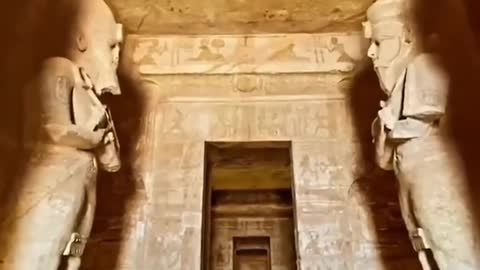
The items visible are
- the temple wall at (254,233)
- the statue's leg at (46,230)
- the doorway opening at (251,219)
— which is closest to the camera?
the statue's leg at (46,230)

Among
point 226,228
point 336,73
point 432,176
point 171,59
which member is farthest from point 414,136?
point 226,228

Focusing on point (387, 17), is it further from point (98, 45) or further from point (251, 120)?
point (98, 45)

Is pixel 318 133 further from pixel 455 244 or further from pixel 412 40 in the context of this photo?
pixel 455 244

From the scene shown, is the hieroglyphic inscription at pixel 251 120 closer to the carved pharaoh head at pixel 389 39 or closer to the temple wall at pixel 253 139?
the temple wall at pixel 253 139

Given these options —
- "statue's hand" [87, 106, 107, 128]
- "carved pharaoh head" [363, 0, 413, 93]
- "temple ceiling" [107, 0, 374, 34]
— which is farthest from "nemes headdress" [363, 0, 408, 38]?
"statue's hand" [87, 106, 107, 128]

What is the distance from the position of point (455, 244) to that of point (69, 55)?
8.65 feet

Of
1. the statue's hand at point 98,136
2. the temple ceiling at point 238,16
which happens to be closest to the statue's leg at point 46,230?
the statue's hand at point 98,136

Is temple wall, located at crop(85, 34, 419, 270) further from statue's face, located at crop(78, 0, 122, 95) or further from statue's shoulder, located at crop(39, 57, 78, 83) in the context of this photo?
statue's shoulder, located at crop(39, 57, 78, 83)

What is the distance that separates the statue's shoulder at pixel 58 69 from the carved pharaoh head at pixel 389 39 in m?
1.97

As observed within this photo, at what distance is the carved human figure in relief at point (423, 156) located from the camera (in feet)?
11.1

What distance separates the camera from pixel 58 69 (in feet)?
12.1

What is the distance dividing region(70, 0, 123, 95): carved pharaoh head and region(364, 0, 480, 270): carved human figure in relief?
177 centimetres

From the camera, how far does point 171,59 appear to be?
5250 mm

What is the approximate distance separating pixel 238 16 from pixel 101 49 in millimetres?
1430
